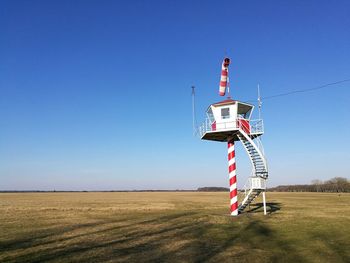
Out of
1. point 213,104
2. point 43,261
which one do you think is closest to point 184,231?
point 43,261

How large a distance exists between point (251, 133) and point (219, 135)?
3.26 m

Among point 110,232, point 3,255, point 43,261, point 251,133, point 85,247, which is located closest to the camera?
point 43,261

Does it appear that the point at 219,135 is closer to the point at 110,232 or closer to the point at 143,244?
the point at 110,232

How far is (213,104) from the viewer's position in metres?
33.6

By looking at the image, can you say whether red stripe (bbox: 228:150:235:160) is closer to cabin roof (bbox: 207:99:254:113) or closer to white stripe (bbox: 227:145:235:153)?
white stripe (bbox: 227:145:235:153)

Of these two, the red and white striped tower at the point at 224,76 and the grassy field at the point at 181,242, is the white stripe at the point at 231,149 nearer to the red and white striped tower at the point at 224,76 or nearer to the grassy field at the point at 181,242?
the red and white striped tower at the point at 224,76

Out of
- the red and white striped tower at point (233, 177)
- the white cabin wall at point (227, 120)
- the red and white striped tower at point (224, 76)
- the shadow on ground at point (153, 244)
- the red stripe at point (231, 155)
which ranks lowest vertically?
the shadow on ground at point (153, 244)

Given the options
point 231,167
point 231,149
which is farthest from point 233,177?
point 231,149

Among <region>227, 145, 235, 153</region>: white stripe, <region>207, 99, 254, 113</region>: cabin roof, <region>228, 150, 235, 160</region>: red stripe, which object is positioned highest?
<region>207, 99, 254, 113</region>: cabin roof

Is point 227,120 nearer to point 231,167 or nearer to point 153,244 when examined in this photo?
point 231,167

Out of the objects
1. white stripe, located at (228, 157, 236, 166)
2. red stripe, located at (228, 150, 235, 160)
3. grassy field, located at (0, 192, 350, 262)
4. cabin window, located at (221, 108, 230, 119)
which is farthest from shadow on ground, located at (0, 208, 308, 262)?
cabin window, located at (221, 108, 230, 119)

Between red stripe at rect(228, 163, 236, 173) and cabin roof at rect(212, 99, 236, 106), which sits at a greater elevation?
cabin roof at rect(212, 99, 236, 106)

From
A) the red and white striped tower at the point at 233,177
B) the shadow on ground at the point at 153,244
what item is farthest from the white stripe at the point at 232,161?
the shadow on ground at the point at 153,244

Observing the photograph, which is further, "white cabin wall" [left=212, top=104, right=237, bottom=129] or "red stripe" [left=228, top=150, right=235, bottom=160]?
"red stripe" [left=228, top=150, right=235, bottom=160]
